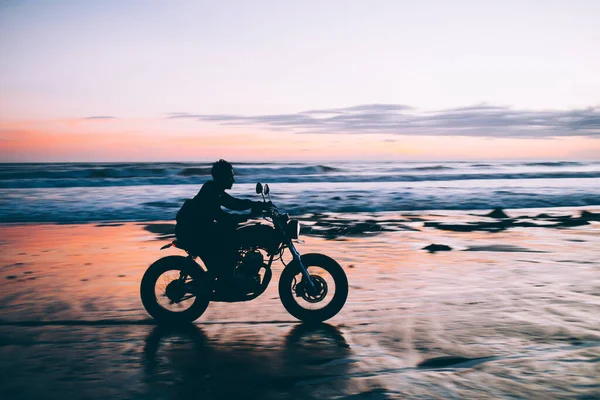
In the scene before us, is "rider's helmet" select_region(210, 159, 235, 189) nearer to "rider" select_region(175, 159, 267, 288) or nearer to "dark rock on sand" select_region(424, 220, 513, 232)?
"rider" select_region(175, 159, 267, 288)

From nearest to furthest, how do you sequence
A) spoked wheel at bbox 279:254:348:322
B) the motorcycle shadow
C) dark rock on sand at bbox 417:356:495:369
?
the motorcycle shadow, dark rock on sand at bbox 417:356:495:369, spoked wheel at bbox 279:254:348:322

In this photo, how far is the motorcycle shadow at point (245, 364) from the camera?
446cm

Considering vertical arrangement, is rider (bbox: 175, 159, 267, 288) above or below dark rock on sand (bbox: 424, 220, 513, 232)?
above

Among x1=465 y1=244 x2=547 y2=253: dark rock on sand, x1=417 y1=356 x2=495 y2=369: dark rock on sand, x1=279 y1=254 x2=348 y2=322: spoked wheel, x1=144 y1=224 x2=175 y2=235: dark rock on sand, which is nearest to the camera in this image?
x1=417 y1=356 x2=495 y2=369: dark rock on sand

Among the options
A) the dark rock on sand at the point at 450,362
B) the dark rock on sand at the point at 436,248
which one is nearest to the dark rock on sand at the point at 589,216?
the dark rock on sand at the point at 436,248

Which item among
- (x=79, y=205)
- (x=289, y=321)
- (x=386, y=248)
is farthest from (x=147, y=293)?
(x=79, y=205)

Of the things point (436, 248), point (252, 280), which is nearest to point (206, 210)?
point (252, 280)

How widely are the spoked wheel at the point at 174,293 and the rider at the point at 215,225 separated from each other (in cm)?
21

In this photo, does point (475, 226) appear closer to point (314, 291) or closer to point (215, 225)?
point (314, 291)

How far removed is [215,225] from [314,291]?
1284 mm

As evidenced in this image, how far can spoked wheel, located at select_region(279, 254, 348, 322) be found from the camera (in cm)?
643

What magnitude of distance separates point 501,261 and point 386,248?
2.34 metres

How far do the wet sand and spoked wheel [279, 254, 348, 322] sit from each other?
0.57 ft

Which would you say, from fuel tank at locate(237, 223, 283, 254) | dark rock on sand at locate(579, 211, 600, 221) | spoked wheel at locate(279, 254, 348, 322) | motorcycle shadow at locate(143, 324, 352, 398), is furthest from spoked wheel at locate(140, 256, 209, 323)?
dark rock on sand at locate(579, 211, 600, 221)
